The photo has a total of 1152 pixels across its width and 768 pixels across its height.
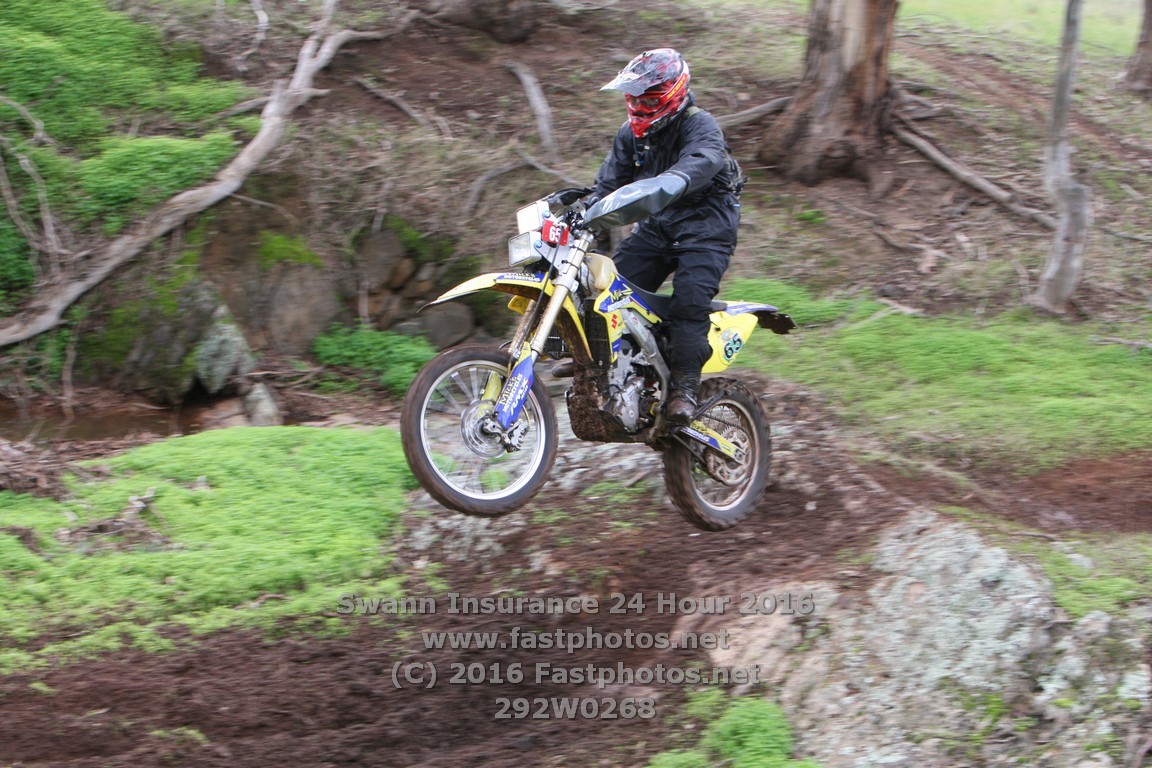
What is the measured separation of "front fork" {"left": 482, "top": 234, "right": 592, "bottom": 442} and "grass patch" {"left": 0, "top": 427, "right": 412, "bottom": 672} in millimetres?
1515

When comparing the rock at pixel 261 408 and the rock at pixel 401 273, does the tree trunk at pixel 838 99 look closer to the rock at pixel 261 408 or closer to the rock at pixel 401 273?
the rock at pixel 401 273

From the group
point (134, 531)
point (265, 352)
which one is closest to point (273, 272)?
point (265, 352)

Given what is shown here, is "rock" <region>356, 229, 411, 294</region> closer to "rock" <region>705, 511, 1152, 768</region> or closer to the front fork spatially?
the front fork

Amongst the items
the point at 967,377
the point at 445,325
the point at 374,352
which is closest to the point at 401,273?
the point at 445,325

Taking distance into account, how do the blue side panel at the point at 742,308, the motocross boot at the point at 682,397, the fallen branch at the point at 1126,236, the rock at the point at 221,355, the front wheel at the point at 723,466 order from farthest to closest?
the fallen branch at the point at 1126,236 → the rock at the point at 221,355 → the blue side panel at the point at 742,308 → the front wheel at the point at 723,466 → the motocross boot at the point at 682,397

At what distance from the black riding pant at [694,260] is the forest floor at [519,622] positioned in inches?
47.4

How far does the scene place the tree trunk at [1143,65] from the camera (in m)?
14.6

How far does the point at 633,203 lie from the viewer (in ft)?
16.7

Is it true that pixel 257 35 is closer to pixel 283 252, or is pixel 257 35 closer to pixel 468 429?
pixel 283 252

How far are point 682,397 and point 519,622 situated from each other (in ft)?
4.77

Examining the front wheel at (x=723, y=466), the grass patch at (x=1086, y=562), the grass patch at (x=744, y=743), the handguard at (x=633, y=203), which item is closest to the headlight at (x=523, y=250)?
the handguard at (x=633, y=203)

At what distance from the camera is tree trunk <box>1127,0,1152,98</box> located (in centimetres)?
1456

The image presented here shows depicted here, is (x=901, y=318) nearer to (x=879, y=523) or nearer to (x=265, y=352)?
(x=879, y=523)

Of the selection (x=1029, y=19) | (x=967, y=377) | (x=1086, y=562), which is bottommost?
(x=967, y=377)
